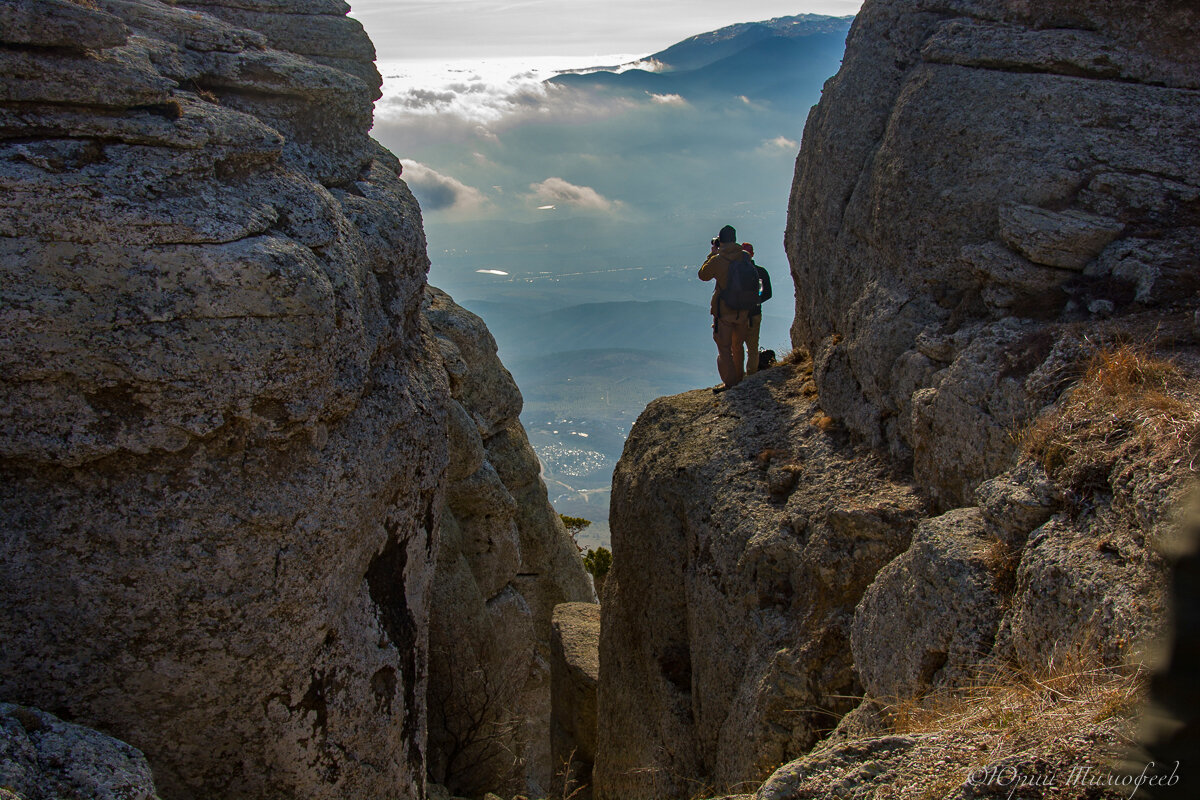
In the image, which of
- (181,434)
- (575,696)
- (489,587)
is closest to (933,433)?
(181,434)

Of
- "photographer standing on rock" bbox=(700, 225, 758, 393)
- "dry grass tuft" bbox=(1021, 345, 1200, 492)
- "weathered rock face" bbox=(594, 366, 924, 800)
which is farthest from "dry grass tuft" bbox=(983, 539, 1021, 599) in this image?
"photographer standing on rock" bbox=(700, 225, 758, 393)

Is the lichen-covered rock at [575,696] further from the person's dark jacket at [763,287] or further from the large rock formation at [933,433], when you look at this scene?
the person's dark jacket at [763,287]

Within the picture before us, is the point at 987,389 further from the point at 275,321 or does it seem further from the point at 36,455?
the point at 36,455

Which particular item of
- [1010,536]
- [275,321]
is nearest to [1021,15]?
[1010,536]

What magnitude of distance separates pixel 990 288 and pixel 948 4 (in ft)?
16.9

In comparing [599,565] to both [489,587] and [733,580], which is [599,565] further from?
[733,580]

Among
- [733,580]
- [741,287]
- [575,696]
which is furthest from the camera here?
[575,696]

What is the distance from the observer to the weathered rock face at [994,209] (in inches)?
352

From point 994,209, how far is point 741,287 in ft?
16.3

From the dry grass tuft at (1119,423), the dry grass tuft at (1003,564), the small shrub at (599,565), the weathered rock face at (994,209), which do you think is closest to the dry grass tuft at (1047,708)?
the dry grass tuft at (1003,564)

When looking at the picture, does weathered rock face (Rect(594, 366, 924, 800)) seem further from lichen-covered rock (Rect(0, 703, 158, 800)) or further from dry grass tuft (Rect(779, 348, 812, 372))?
lichen-covered rock (Rect(0, 703, 158, 800))

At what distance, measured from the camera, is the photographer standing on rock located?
578 inches

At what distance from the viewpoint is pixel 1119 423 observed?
6605mm

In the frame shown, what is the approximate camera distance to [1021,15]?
1148cm
